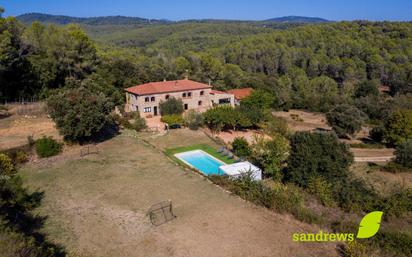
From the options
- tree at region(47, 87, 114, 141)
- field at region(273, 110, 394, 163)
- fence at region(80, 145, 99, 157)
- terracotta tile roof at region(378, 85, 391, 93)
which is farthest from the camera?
terracotta tile roof at region(378, 85, 391, 93)

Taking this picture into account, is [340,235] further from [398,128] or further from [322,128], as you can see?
[322,128]

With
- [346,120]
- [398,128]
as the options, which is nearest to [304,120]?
[346,120]

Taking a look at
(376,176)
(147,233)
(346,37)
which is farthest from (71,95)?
(346,37)

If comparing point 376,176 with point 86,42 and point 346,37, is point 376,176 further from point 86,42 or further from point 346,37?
point 346,37

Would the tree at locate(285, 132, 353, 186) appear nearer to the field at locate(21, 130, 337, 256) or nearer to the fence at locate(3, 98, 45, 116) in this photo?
the field at locate(21, 130, 337, 256)

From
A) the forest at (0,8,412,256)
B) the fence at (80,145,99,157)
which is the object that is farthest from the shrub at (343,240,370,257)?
the fence at (80,145,99,157)

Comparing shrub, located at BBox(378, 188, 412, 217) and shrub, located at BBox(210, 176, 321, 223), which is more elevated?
shrub, located at BBox(210, 176, 321, 223)
